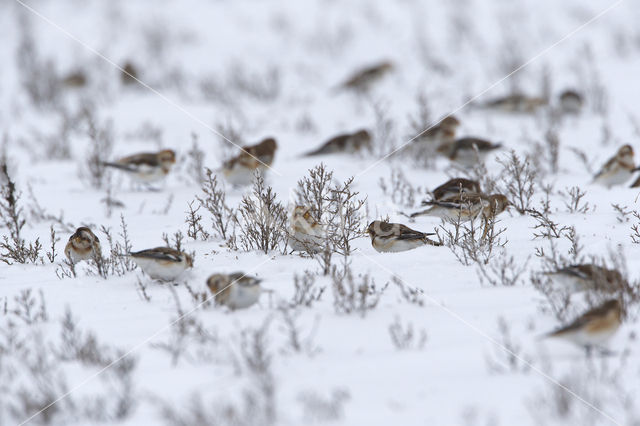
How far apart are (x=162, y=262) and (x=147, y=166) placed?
3977 millimetres

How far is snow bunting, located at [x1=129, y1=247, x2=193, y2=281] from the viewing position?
5297 mm

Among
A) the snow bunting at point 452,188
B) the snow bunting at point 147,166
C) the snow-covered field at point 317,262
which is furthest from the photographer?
the snow bunting at point 147,166

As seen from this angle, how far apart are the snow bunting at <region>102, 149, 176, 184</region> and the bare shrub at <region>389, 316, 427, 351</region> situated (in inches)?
221

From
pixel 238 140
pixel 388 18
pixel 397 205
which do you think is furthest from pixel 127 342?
pixel 388 18

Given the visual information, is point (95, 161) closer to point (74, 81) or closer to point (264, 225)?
point (264, 225)

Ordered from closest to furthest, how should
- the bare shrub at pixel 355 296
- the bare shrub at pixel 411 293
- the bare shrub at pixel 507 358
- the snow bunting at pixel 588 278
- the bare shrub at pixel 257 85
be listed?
1. the bare shrub at pixel 507 358
2. the snow bunting at pixel 588 278
3. the bare shrub at pixel 355 296
4. the bare shrub at pixel 411 293
5. the bare shrub at pixel 257 85

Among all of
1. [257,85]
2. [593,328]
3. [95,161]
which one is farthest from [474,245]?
[257,85]

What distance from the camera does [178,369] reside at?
13.1 ft

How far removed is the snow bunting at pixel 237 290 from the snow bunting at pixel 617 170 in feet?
17.1

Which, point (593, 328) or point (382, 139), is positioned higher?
point (382, 139)

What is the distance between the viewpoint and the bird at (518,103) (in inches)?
502

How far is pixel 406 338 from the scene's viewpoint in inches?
158

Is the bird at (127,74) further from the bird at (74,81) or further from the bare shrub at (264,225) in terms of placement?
the bare shrub at (264,225)

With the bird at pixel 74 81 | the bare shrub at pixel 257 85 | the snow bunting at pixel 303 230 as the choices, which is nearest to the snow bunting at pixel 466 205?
the snow bunting at pixel 303 230
